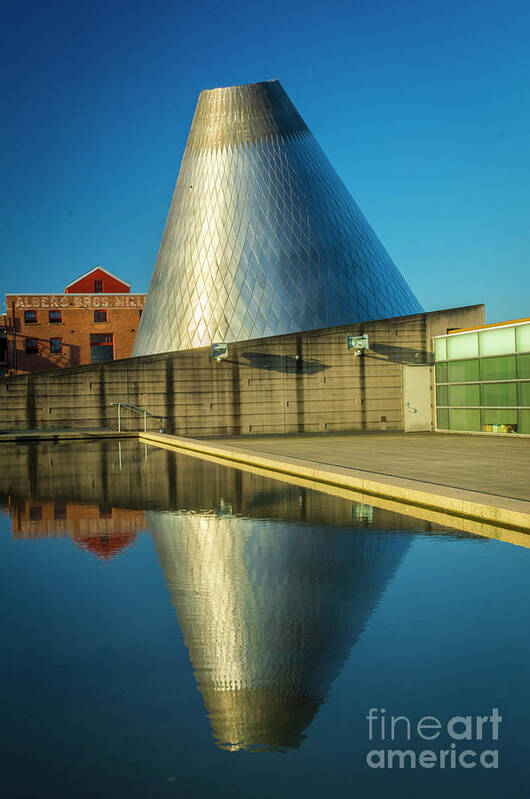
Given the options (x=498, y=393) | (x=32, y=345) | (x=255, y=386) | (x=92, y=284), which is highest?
(x=92, y=284)

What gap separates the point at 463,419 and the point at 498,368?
3224mm

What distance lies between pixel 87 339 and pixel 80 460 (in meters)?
56.2

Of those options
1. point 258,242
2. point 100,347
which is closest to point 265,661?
point 258,242

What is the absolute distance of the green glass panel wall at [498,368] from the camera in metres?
27.4

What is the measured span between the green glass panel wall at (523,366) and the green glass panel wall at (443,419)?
17.9ft

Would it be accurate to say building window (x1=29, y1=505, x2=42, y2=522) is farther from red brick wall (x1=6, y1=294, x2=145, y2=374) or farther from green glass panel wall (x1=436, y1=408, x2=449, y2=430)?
red brick wall (x1=6, y1=294, x2=145, y2=374)

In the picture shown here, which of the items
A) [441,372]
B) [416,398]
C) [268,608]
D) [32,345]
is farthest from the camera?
[32,345]

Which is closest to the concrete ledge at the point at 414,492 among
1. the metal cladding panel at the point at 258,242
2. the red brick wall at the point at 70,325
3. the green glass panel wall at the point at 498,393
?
the green glass panel wall at the point at 498,393

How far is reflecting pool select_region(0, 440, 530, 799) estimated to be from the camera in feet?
10.9

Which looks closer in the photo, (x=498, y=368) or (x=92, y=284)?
(x=498, y=368)

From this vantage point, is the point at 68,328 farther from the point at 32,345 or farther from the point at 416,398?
the point at 416,398

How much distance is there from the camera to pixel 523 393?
26641 millimetres

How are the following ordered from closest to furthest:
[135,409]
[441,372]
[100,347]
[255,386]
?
[441,372] < [135,409] < [255,386] < [100,347]

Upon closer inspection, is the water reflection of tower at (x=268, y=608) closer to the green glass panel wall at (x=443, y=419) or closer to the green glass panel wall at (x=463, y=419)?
the green glass panel wall at (x=463, y=419)
